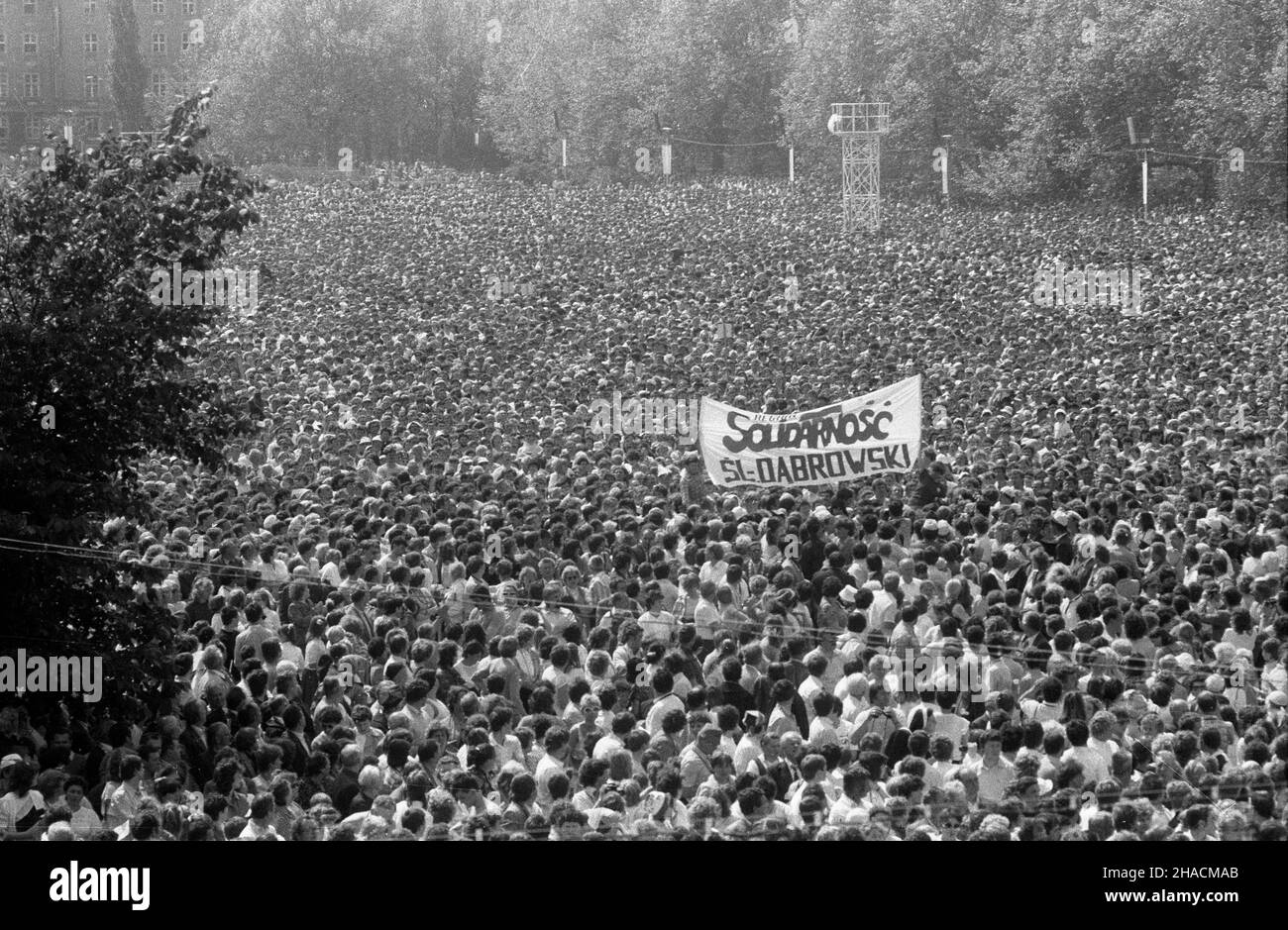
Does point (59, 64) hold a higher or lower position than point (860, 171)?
higher

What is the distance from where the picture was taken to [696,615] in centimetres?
1123

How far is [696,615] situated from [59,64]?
57.1 meters

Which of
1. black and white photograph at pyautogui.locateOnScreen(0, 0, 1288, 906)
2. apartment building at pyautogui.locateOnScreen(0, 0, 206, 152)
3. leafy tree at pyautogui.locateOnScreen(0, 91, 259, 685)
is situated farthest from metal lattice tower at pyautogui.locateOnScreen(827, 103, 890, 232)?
leafy tree at pyautogui.locateOnScreen(0, 91, 259, 685)

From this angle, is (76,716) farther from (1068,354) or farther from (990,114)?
(990,114)

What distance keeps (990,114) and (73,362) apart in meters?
50.3

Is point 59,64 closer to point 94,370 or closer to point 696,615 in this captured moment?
point 94,370

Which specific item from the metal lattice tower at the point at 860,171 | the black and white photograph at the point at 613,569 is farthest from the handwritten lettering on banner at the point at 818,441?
the metal lattice tower at the point at 860,171

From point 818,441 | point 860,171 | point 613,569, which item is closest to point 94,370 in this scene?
point 613,569

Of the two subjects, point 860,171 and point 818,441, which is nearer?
point 818,441

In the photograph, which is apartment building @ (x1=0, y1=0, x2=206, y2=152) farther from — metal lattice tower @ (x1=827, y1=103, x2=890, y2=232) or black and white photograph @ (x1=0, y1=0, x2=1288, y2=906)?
black and white photograph @ (x1=0, y1=0, x2=1288, y2=906)

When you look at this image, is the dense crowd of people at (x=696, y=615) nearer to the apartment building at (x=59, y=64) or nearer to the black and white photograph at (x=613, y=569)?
the black and white photograph at (x=613, y=569)

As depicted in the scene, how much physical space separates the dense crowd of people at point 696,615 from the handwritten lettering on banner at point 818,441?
1.07 feet

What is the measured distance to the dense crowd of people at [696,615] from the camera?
7914 millimetres

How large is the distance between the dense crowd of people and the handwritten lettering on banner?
0.33 meters
